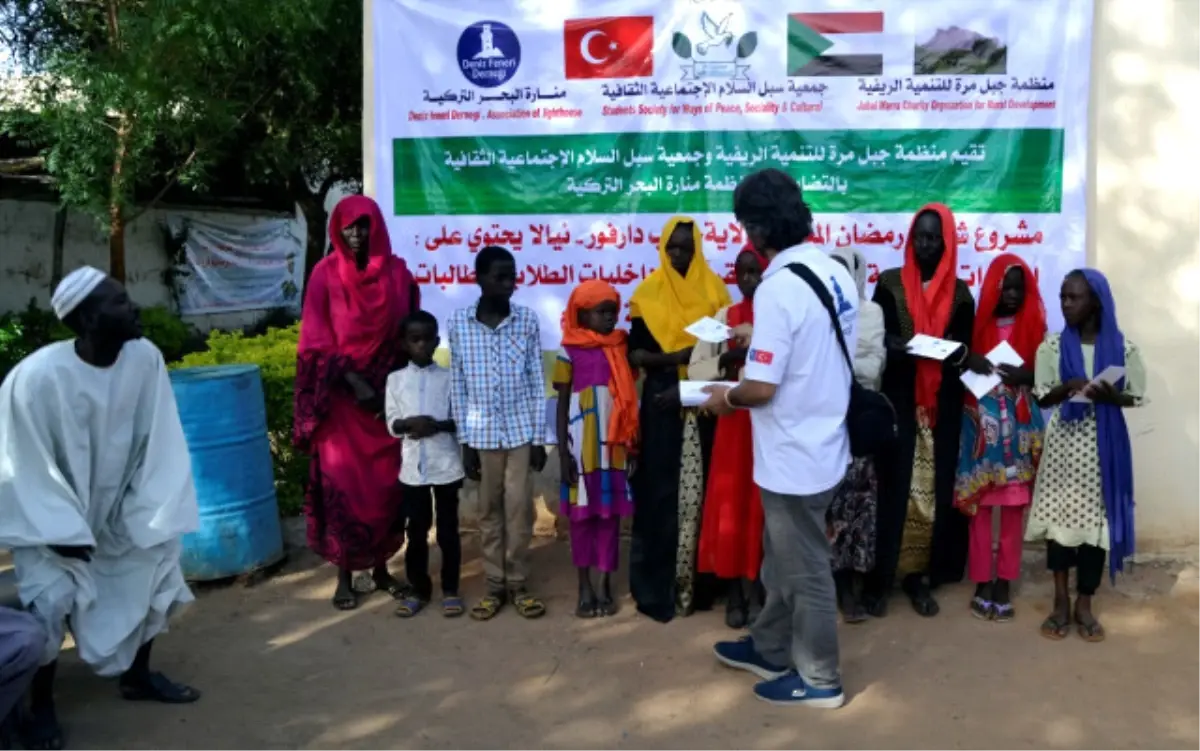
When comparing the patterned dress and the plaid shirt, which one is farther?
the plaid shirt

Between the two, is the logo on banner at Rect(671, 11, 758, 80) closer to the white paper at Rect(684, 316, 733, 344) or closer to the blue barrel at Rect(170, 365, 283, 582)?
the white paper at Rect(684, 316, 733, 344)

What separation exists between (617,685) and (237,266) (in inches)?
567

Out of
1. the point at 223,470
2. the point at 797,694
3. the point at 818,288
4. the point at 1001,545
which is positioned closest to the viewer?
the point at 818,288

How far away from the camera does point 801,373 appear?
3367 mm

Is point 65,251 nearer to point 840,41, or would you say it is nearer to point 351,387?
point 351,387

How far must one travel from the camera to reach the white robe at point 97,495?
3.29m

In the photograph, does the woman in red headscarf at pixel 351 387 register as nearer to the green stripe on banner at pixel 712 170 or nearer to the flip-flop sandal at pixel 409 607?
the flip-flop sandal at pixel 409 607

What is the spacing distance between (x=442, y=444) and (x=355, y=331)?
25.2 inches

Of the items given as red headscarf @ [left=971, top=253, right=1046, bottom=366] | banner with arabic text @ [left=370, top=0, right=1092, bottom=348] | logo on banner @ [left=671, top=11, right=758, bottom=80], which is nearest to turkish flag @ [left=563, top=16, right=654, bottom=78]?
banner with arabic text @ [left=370, top=0, right=1092, bottom=348]

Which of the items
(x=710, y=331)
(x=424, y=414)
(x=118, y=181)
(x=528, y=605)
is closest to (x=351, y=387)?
(x=424, y=414)

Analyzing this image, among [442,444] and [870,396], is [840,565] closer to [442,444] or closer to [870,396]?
[870,396]

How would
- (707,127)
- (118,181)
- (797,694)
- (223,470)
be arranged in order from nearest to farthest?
(797,694) → (223,470) → (707,127) → (118,181)

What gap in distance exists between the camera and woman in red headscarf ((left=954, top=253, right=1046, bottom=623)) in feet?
14.3

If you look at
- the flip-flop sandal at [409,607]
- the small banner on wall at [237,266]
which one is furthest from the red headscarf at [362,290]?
the small banner on wall at [237,266]
